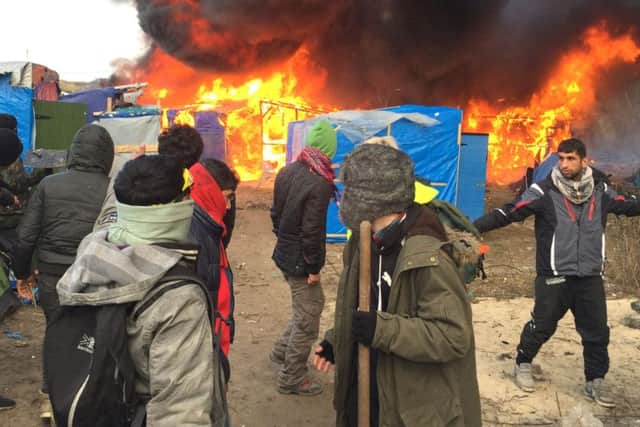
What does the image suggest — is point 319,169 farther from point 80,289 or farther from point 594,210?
point 80,289

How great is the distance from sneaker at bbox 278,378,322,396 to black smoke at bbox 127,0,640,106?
23.6 meters

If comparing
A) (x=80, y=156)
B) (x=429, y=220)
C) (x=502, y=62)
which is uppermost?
(x=502, y=62)

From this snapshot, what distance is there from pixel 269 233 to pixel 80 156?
25.4 feet

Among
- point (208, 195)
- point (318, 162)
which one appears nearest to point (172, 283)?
point (208, 195)

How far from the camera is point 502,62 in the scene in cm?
2727

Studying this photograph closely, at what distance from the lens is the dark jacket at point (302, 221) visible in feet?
13.0

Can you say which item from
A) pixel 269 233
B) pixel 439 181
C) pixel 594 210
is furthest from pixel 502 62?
pixel 594 210

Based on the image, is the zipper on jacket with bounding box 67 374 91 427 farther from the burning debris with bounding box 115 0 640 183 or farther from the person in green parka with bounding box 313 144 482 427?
the burning debris with bounding box 115 0 640 183

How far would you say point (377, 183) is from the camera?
6.43 feet

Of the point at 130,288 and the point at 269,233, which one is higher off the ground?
the point at 130,288

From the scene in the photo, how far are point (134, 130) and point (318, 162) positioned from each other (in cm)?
706

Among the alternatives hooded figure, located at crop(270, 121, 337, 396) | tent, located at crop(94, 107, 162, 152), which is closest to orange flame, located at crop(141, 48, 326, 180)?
tent, located at crop(94, 107, 162, 152)

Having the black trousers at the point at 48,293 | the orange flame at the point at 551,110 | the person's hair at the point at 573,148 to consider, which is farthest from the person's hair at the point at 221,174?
the orange flame at the point at 551,110

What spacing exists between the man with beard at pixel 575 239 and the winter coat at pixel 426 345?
208 centimetres
